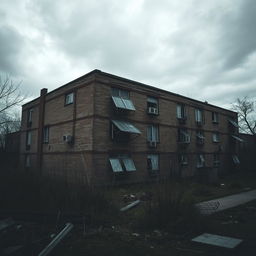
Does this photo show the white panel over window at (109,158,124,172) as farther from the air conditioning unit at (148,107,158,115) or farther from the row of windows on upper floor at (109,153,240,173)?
the air conditioning unit at (148,107,158,115)

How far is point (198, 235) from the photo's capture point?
20.5ft

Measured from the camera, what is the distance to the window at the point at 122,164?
1667 cm

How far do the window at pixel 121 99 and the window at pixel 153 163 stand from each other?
16.2 ft

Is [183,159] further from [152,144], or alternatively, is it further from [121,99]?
[121,99]

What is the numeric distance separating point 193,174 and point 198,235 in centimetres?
1893

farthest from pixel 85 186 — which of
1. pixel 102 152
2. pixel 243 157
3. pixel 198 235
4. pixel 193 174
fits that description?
pixel 243 157

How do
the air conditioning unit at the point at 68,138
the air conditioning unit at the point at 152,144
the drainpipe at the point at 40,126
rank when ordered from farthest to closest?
the drainpipe at the point at 40,126 → the air conditioning unit at the point at 152,144 → the air conditioning unit at the point at 68,138

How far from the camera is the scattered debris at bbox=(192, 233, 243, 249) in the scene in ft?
17.6

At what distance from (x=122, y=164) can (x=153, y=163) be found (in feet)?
12.4

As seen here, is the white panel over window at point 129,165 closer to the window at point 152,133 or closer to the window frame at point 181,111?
the window at point 152,133

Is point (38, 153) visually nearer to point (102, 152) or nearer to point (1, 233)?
point (102, 152)

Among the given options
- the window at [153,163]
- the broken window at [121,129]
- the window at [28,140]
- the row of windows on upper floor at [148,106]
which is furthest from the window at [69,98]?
the window at [153,163]

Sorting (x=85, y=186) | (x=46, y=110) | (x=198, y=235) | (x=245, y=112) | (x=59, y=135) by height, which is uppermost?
(x=245, y=112)

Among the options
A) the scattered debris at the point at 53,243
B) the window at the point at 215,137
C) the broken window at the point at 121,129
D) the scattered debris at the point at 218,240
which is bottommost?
the scattered debris at the point at 218,240
